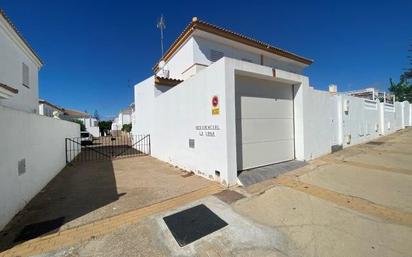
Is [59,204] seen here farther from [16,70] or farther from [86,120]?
[86,120]

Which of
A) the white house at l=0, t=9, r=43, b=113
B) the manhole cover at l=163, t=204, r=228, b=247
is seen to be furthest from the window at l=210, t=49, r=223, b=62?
the manhole cover at l=163, t=204, r=228, b=247

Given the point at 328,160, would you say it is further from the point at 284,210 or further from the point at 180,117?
the point at 180,117

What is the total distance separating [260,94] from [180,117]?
10.8ft

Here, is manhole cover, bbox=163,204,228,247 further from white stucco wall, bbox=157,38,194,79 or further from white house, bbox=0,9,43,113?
white stucco wall, bbox=157,38,194,79

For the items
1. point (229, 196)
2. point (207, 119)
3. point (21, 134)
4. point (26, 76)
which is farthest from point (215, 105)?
point (26, 76)

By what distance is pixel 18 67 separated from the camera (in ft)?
31.6

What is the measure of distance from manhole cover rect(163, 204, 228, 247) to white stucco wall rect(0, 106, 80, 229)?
10.2ft

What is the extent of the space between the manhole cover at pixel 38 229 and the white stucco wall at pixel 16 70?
20.1 feet

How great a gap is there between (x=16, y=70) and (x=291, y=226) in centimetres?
1265

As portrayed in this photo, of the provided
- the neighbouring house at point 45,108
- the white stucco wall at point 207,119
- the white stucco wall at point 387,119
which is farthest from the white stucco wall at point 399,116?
the neighbouring house at point 45,108

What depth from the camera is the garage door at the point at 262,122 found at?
21.3ft

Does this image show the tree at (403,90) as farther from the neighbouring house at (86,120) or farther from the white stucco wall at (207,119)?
the neighbouring house at (86,120)

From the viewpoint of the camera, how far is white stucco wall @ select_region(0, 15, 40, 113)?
8.23 m

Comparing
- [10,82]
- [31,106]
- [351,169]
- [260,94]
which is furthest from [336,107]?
[31,106]
